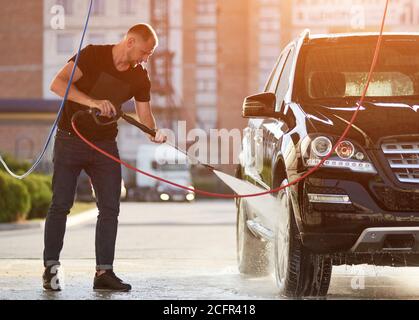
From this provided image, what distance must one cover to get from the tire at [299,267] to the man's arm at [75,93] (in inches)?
53.1

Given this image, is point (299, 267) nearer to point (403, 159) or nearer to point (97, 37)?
point (403, 159)

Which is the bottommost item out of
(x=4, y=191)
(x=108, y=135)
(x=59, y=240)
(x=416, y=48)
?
(x=4, y=191)

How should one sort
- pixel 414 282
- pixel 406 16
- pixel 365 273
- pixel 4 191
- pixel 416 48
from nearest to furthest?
1. pixel 416 48
2. pixel 414 282
3. pixel 365 273
4. pixel 4 191
5. pixel 406 16

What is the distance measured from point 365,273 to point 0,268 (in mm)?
3503

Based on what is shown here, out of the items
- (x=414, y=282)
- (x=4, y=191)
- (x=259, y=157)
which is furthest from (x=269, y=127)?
(x=4, y=191)

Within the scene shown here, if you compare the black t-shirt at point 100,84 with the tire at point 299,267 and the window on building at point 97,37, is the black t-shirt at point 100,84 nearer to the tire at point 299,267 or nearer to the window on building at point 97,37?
the tire at point 299,267

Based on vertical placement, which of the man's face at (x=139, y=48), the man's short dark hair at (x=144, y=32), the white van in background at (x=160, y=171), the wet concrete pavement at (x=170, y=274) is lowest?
the white van in background at (x=160, y=171)

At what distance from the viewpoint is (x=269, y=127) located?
9.57 metres

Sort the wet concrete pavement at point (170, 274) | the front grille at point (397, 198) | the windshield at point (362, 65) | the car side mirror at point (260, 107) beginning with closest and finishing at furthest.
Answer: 1. the front grille at point (397, 198)
2. the car side mirror at point (260, 107)
3. the wet concrete pavement at point (170, 274)
4. the windshield at point (362, 65)

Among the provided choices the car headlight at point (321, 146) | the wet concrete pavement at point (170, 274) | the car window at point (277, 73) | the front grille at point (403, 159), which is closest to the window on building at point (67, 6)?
the wet concrete pavement at point (170, 274)

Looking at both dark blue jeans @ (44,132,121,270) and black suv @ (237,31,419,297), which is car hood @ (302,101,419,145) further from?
dark blue jeans @ (44,132,121,270)

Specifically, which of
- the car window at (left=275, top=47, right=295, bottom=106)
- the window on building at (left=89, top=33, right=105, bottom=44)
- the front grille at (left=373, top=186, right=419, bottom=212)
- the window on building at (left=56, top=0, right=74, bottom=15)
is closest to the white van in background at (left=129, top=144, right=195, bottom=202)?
the window on building at (left=89, top=33, right=105, bottom=44)

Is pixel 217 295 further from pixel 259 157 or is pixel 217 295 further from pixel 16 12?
pixel 16 12

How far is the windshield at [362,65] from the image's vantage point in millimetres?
9289
